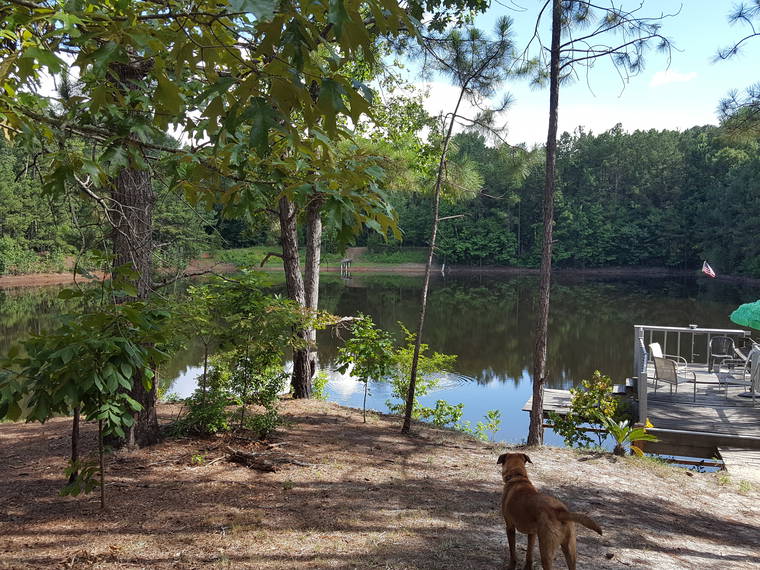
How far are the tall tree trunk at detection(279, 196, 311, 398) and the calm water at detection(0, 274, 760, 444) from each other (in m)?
2.05

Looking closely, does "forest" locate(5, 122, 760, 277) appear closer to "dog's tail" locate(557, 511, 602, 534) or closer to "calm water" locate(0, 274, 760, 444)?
"calm water" locate(0, 274, 760, 444)

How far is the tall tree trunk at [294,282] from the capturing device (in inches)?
334

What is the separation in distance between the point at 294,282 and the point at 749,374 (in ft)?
26.9

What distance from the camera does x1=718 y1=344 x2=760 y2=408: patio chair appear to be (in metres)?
9.03

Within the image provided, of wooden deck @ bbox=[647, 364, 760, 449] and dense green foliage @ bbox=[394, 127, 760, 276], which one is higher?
dense green foliage @ bbox=[394, 127, 760, 276]

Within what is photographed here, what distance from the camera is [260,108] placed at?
5.21 ft

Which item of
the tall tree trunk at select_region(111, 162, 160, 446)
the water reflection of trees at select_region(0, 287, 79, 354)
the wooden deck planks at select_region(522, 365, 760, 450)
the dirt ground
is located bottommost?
the water reflection of trees at select_region(0, 287, 79, 354)

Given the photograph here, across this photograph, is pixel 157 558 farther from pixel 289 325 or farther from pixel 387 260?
pixel 387 260

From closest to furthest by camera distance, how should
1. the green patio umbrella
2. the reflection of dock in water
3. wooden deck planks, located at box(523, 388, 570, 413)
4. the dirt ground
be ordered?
the dirt ground, the reflection of dock in water, the green patio umbrella, wooden deck planks, located at box(523, 388, 570, 413)

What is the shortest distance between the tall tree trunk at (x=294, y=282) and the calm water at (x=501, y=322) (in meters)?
2.05

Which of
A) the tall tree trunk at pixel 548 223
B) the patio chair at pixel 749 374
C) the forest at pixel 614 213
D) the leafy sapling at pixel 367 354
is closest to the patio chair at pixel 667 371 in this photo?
the patio chair at pixel 749 374

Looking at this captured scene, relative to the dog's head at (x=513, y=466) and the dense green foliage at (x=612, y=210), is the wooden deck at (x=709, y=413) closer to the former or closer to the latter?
the dog's head at (x=513, y=466)

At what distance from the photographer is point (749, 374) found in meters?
10.4

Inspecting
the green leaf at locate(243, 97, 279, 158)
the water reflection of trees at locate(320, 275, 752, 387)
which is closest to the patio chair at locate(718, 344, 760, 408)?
the water reflection of trees at locate(320, 275, 752, 387)
